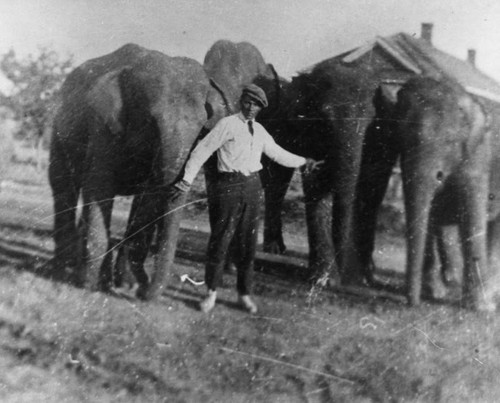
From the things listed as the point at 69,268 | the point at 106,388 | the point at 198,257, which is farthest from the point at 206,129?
the point at 106,388

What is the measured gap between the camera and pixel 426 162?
216 cm

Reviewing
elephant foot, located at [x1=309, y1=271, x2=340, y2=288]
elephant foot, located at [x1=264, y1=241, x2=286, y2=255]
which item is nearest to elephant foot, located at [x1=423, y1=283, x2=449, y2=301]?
elephant foot, located at [x1=309, y1=271, x2=340, y2=288]

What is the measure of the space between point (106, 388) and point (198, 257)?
21.4 inches

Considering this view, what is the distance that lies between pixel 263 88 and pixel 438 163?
2.26 feet

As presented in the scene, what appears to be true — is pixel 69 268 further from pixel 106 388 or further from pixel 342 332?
pixel 342 332

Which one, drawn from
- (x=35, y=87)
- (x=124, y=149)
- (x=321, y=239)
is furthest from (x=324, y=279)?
(x=35, y=87)

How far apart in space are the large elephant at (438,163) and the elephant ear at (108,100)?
3.32 feet

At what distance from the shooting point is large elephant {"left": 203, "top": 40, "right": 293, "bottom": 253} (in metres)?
2.26

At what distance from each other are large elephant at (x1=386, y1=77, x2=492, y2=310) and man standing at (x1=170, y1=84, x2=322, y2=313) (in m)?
0.35

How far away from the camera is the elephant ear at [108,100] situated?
2369 millimetres

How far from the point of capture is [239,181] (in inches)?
84.7

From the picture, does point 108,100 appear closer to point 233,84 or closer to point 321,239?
point 233,84

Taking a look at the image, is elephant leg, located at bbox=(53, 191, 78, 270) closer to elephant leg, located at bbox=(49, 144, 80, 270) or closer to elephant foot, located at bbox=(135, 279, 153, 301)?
elephant leg, located at bbox=(49, 144, 80, 270)

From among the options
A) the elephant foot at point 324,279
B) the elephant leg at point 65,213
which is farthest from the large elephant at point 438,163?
the elephant leg at point 65,213
